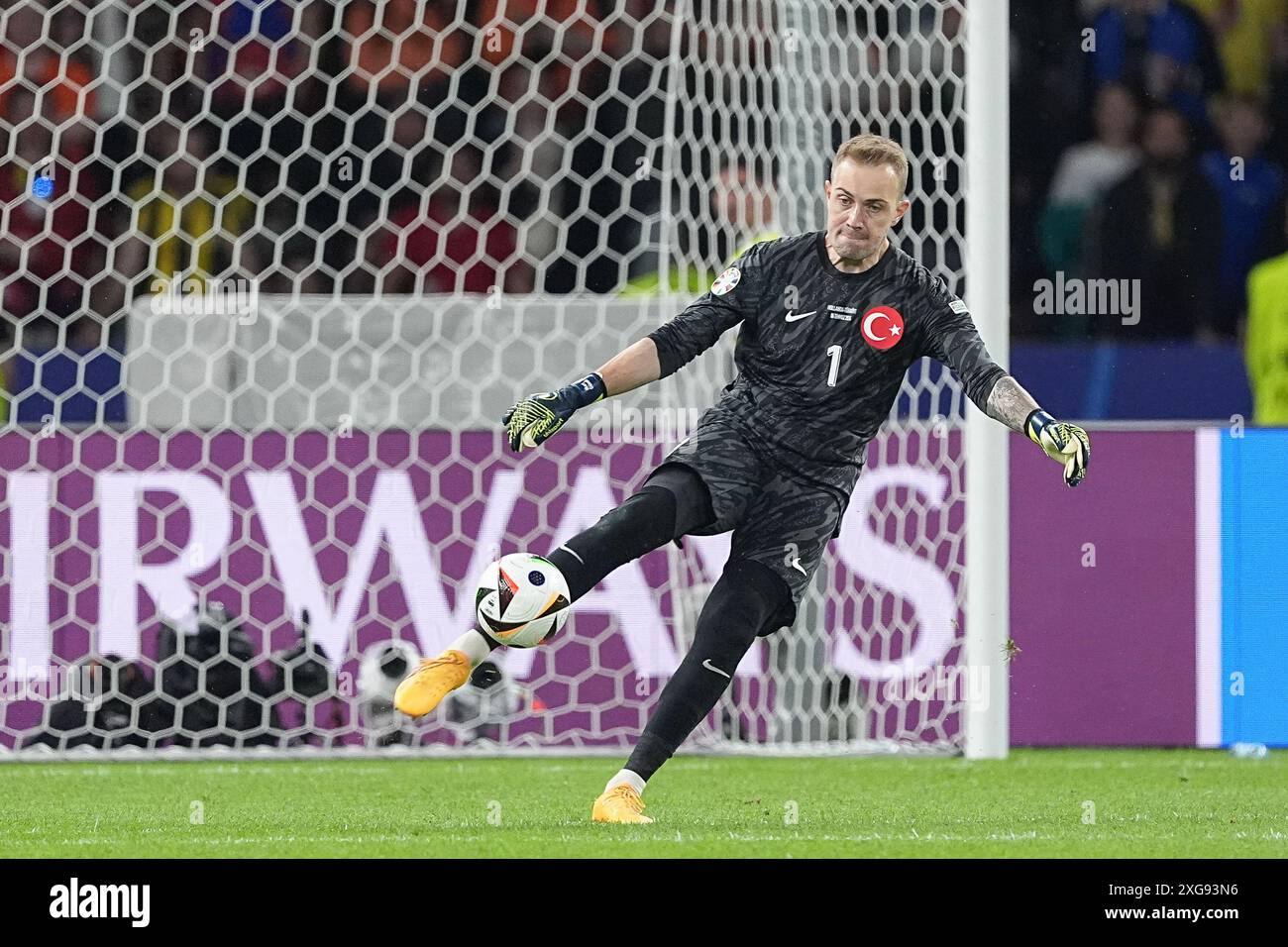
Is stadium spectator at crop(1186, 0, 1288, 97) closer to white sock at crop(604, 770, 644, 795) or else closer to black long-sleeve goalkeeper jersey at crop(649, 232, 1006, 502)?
black long-sleeve goalkeeper jersey at crop(649, 232, 1006, 502)

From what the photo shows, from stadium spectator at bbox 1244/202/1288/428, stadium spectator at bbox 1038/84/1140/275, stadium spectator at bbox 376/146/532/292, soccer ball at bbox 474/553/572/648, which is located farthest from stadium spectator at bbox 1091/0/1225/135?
soccer ball at bbox 474/553/572/648

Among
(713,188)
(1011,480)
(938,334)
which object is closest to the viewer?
(938,334)

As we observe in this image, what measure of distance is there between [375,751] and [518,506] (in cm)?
96

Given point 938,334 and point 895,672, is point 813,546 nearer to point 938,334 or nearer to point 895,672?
point 938,334

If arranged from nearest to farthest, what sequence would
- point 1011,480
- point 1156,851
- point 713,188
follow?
1. point 1156,851
2. point 1011,480
3. point 713,188

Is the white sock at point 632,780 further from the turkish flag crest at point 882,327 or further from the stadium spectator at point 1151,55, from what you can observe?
the stadium spectator at point 1151,55

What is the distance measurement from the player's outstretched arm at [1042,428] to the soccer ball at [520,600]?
3.50ft

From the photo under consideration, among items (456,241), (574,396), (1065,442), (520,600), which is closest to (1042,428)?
(1065,442)

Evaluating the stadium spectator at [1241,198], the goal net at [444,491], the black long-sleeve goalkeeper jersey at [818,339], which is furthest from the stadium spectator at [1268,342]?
the black long-sleeve goalkeeper jersey at [818,339]

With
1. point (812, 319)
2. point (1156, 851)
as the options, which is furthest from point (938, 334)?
point (1156, 851)

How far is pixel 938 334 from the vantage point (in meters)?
5.19

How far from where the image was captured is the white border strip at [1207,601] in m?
7.50

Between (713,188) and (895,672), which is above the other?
(713,188)

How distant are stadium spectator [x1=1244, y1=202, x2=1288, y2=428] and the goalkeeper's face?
12.5 ft
